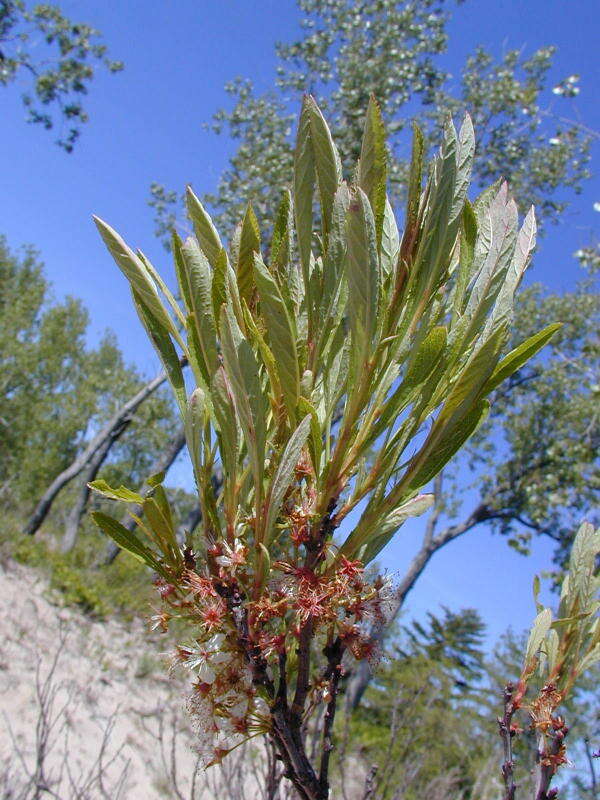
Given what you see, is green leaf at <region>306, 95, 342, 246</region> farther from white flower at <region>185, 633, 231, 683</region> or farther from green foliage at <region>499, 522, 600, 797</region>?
green foliage at <region>499, 522, 600, 797</region>

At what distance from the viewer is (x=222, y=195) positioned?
12828mm

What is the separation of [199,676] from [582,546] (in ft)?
2.67

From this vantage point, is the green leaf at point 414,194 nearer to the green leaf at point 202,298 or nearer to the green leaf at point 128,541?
the green leaf at point 202,298

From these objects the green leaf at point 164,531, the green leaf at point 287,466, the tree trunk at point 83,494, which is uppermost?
the tree trunk at point 83,494

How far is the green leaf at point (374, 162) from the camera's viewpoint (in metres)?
0.85

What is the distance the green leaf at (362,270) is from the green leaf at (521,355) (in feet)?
0.63

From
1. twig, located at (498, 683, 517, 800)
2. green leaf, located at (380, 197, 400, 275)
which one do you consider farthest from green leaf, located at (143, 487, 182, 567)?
twig, located at (498, 683, 517, 800)

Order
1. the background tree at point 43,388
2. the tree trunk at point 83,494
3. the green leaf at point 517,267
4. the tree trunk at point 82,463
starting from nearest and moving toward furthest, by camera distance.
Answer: the green leaf at point 517,267
the tree trunk at point 82,463
the tree trunk at point 83,494
the background tree at point 43,388

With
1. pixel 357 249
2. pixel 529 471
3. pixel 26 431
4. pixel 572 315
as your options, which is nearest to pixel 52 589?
pixel 357 249

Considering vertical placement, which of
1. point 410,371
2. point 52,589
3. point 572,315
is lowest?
point 52,589

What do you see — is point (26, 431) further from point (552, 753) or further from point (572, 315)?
point (552, 753)

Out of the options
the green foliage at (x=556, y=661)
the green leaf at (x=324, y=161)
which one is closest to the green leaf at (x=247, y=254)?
the green leaf at (x=324, y=161)

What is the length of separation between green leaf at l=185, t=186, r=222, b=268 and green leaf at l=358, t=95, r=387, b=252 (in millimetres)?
219

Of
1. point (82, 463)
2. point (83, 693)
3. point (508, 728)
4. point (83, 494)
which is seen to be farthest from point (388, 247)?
point (82, 463)
